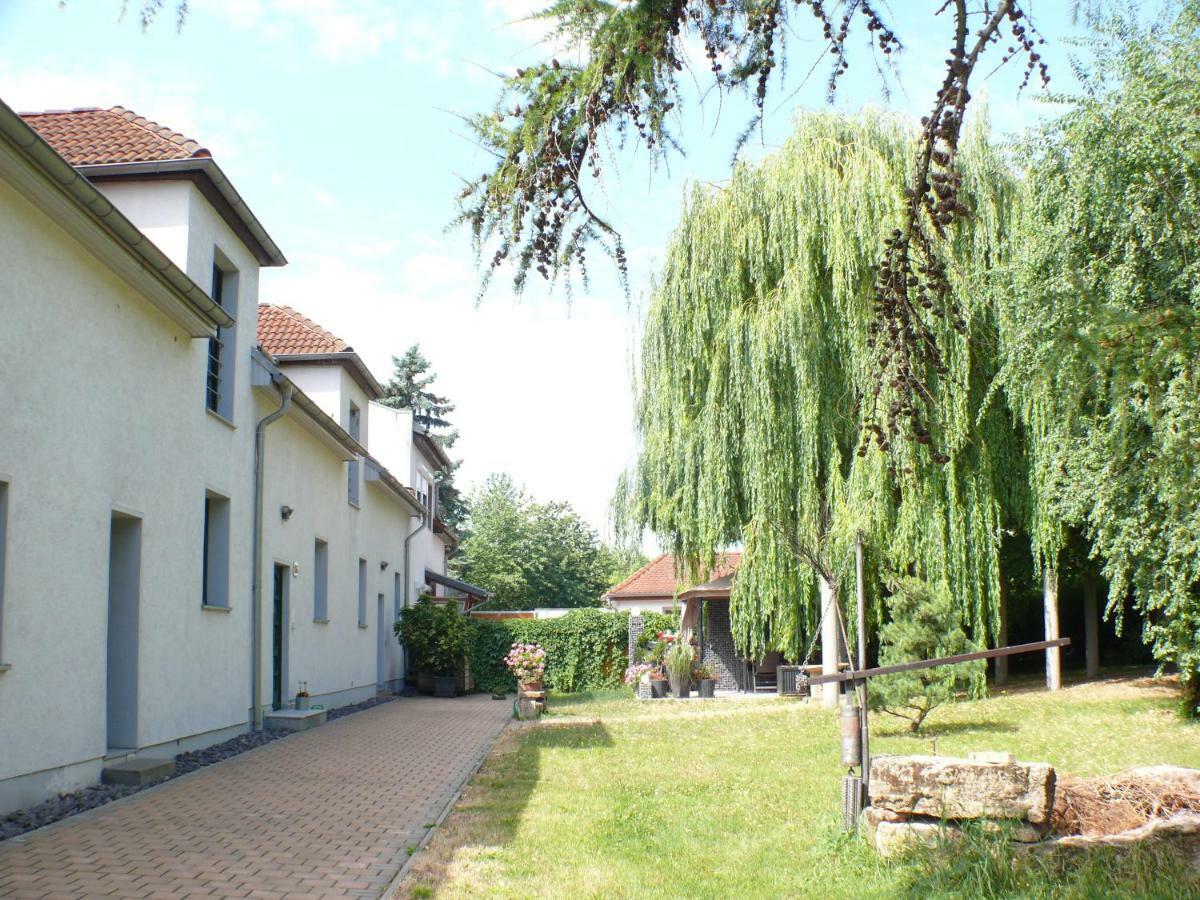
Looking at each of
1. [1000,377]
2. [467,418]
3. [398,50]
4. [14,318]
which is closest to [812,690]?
[1000,377]

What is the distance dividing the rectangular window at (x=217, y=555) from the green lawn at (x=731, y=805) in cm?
379

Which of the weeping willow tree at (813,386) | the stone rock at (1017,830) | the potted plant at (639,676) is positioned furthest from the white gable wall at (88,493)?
the potted plant at (639,676)

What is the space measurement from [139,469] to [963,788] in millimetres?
7415

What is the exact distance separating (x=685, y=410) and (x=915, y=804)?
11.6m

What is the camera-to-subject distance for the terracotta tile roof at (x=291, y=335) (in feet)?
61.8

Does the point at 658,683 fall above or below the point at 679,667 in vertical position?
below

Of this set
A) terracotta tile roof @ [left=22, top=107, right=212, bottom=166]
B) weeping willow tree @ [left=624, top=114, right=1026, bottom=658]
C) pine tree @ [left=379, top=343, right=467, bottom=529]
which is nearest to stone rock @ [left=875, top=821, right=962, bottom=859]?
weeping willow tree @ [left=624, top=114, right=1026, bottom=658]

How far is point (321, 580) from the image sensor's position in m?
17.5

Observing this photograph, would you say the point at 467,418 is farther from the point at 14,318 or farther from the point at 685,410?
the point at 14,318

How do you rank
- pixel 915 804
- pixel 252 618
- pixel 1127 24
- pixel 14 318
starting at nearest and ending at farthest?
1. pixel 915 804
2. pixel 14 318
3. pixel 1127 24
4. pixel 252 618

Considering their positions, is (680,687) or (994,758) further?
(680,687)

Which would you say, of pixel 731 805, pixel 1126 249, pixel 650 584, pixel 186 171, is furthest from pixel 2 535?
pixel 650 584

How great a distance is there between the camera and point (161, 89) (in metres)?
3.18

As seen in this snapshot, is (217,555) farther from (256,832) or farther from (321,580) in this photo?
(256,832)
